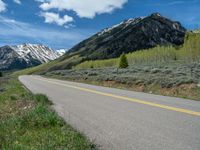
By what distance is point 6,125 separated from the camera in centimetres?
948

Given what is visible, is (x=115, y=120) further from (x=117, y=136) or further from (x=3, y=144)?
(x=3, y=144)

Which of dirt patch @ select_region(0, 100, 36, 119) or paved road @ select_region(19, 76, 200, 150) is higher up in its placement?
paved road @ select_region(19, 76, 200, 150)

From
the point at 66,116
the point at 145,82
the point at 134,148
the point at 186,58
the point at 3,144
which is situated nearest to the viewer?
the point at 134,148

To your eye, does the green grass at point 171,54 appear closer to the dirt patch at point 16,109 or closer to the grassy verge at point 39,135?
the dirt patch at point 16,109

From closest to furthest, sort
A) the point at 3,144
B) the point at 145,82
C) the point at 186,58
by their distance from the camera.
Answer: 1. the point at 3,144
2. the point at 145,82
3. the point at 186,58

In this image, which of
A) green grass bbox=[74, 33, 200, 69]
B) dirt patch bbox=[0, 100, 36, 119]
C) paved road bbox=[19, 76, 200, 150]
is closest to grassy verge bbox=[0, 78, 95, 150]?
paved road bbox=[19, 76, 200, 150]

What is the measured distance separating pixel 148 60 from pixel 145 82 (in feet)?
398

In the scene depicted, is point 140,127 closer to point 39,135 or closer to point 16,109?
point 39,135

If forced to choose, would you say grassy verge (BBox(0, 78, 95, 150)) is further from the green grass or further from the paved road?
the green grass

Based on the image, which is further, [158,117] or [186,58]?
[186,58]

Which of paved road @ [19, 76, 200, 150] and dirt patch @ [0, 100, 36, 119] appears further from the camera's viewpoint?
dirt patch @ [0, 100, 36, 119]

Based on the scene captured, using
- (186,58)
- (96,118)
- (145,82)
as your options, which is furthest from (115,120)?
(186,58)

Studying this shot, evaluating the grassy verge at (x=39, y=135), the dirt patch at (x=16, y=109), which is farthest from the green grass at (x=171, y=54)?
the grassy verge at (x=39, y=135)

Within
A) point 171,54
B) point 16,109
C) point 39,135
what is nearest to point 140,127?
point 39,135
